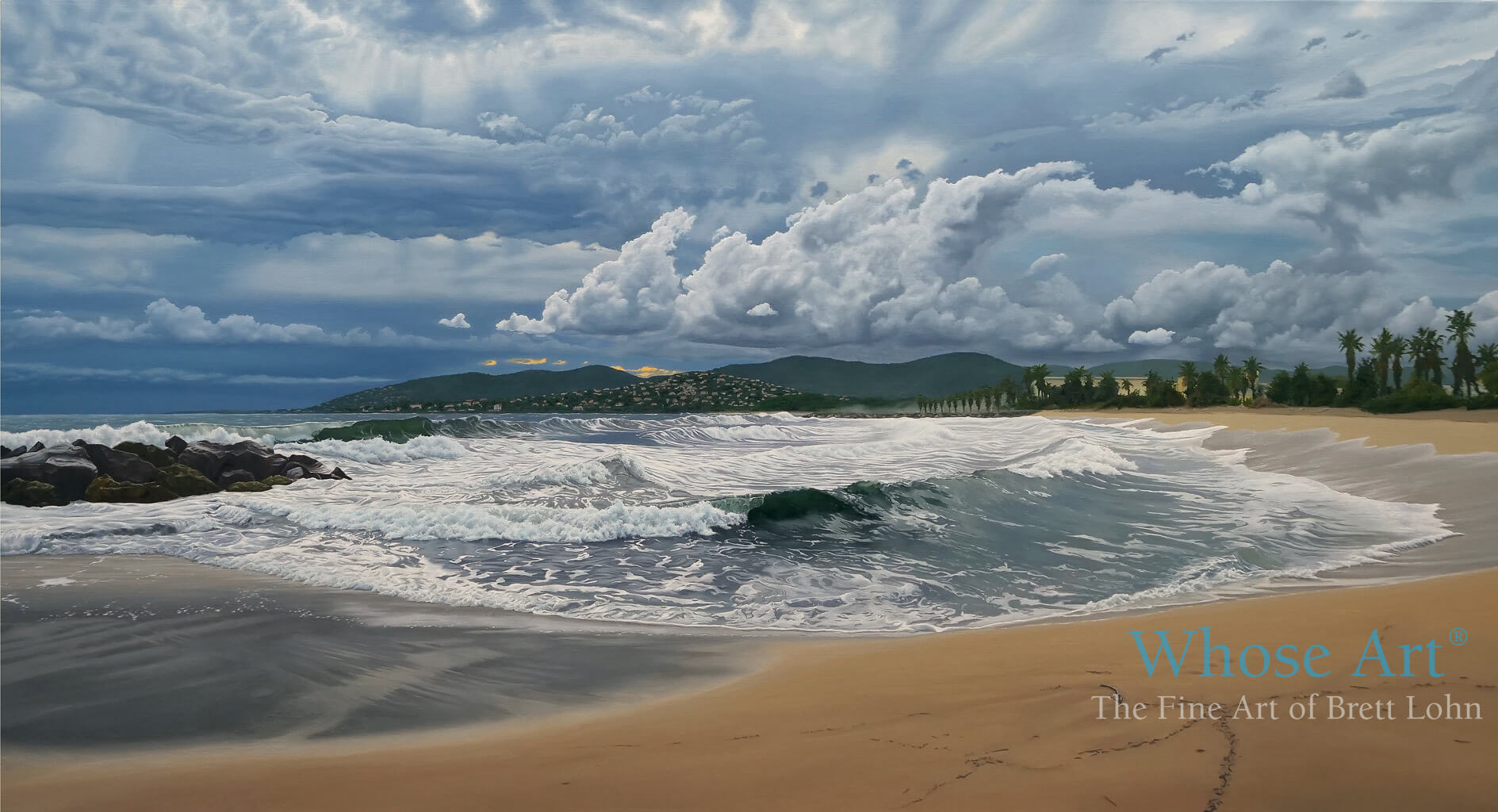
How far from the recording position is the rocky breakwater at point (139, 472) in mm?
16438

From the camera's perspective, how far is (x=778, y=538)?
12.5m

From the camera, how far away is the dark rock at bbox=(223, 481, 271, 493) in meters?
19.0

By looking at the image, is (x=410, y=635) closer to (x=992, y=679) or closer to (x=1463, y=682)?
(x=992, y=679)

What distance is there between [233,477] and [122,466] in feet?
8.57

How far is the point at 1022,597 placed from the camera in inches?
344

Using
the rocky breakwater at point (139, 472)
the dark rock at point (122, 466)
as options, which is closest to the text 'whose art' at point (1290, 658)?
the rocky breakwater at point (139, 472)

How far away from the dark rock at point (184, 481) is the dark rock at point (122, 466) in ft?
0.79

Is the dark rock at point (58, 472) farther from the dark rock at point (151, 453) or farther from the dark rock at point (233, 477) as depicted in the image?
the dark rock at point (151, 453)

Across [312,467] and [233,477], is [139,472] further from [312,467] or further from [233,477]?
[312,467]

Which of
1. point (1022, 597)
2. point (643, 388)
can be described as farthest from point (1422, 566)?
point (643, 388)

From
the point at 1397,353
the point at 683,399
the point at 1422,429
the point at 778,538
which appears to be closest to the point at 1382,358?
the point at 1397,353

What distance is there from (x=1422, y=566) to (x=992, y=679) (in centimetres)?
776

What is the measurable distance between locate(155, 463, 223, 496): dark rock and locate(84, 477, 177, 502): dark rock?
0.48 metres

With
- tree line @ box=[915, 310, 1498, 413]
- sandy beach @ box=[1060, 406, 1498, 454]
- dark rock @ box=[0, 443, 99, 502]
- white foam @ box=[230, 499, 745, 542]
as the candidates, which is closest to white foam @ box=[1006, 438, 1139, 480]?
sandy beach @ box=[1060, 406, 1498, 454]
